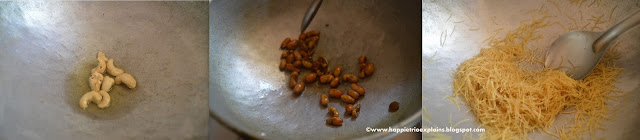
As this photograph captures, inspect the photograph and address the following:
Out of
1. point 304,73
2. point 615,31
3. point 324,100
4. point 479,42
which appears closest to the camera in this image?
point 615,31

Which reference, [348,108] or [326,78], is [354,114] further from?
[326,78]

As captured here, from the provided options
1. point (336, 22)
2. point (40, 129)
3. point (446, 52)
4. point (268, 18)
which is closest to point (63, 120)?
→ point (40, 129)

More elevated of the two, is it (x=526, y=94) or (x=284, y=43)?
(x=284, y=43)

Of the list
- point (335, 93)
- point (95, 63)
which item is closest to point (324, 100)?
point (335, 93)

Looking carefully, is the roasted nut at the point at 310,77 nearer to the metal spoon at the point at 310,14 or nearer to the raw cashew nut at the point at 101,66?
the metal spoon at the point at 310,14

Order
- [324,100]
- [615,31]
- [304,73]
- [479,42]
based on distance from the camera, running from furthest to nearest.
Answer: [304,73] → [324,100] → [479,42] → [615,31]

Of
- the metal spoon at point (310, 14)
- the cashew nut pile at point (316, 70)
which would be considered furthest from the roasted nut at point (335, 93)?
the metal spoon at point (310, 14)

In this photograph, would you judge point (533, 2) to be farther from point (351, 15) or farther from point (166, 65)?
point (166, 65)
